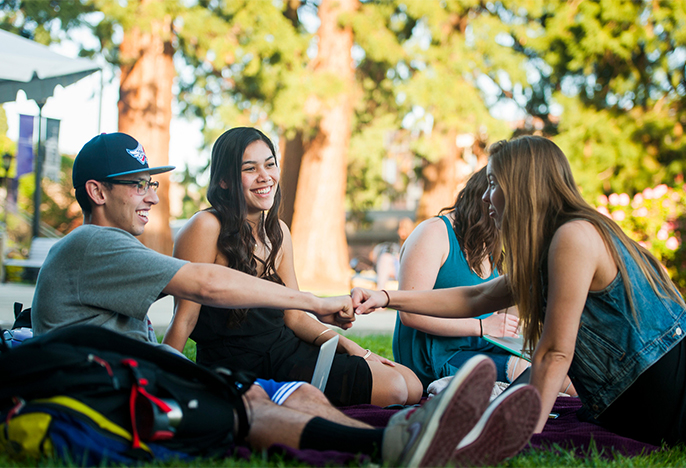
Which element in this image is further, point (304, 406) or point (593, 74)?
point (593, 74)

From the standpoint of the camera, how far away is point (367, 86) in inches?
800

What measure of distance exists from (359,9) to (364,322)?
10404 mm

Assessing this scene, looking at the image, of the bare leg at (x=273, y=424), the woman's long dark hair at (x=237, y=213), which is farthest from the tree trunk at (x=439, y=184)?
the bare leg at (x=273, y=424)

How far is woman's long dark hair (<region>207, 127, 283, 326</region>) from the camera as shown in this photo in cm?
342

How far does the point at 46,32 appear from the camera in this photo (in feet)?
53.9

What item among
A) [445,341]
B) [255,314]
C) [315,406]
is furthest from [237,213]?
[445,341]

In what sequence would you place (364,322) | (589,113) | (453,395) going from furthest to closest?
1. (589,113)
2. (364,322)
3. (453,395)

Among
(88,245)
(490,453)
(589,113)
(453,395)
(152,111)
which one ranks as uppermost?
(589,113)

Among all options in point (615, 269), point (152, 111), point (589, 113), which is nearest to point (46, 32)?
point (152, 111)

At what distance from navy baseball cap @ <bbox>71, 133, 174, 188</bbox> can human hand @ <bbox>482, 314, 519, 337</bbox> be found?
7.27 feet

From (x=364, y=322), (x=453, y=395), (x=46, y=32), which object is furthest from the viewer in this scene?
(x=46, y=32)

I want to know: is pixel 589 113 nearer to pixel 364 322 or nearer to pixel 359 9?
pixel 359 9

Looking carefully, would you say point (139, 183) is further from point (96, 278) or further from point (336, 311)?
point (336, 311)

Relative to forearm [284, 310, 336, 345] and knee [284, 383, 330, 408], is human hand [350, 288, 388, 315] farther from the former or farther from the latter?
knee [284, 383, 330, 408]
